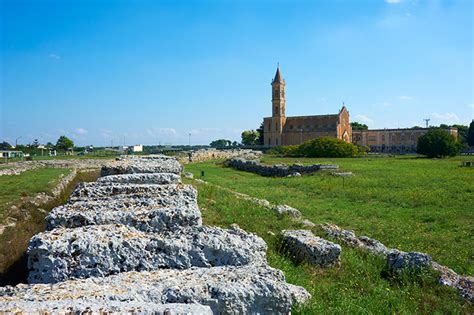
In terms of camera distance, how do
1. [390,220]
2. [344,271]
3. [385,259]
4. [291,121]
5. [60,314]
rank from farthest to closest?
1. [291,121]
2. [390,220]
3. [385,259]
4. [344,271]
5. [60,314]

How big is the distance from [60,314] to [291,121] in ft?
362

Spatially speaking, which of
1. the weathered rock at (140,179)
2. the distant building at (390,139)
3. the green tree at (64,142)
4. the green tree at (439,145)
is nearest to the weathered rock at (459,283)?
the weathered rock at (140,179)

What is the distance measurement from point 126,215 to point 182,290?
7.88 ft

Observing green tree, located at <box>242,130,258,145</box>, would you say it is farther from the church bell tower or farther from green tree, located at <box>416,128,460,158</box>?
green tree, located at <box>416,128,460,158</box>

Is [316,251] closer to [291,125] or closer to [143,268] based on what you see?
[143,268]

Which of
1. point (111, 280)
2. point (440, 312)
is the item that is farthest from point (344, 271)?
point (111, 280)

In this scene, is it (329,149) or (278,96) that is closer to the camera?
(329,149)

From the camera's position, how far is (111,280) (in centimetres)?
398

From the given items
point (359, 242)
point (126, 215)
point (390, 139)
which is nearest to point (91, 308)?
point (126, 215)

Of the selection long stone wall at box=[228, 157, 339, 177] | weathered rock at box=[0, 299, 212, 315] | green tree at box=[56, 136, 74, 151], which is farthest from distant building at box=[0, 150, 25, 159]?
weathered rock at box=[0, 299, 212, 315]

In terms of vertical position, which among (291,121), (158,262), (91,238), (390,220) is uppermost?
(291,121)

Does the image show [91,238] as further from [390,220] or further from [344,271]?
[390,220]

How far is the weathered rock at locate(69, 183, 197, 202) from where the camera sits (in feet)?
23.3

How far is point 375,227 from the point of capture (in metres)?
12.6
